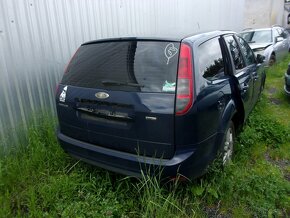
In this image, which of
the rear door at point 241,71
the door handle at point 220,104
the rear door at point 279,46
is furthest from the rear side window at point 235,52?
the rear door at point 279,46

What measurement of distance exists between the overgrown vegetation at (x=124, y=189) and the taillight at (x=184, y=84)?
0.75m

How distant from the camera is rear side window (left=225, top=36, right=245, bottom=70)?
11.6 feet

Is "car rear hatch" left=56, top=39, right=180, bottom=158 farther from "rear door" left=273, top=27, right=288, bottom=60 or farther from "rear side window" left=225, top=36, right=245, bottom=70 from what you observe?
"rear door" left=273, top=27, right=288, bottom=60

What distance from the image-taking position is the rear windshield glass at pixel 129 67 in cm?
239

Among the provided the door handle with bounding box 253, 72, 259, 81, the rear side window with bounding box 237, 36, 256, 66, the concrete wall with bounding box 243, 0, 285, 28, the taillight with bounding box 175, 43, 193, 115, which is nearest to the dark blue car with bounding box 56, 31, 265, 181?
the taillight with bounding box 175, 43, 193, 115

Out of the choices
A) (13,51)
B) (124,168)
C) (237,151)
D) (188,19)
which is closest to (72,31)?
(13,51)

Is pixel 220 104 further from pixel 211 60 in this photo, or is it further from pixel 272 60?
pixel 272 60

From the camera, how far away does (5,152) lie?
3.50 meters

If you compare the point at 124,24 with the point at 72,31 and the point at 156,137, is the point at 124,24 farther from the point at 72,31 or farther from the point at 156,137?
the point at 156,137

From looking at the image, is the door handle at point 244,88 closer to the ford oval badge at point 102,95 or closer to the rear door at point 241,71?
the rear door at point 241,71

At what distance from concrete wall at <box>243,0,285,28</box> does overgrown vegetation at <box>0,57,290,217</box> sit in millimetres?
20279

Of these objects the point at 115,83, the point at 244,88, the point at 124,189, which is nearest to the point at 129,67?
the point at 115,83

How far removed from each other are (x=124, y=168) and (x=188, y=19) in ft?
19.5

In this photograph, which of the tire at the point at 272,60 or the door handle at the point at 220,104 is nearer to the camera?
the door handle at the point at 220,104
